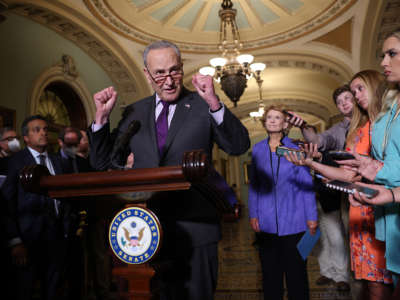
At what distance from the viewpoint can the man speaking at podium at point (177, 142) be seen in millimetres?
992

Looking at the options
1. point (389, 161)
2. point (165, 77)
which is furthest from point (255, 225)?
point (165, 77)

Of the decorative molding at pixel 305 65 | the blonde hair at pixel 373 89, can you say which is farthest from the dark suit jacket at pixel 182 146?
the decorative molding at pixel 305 65

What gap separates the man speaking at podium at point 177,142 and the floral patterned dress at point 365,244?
104 centimetres

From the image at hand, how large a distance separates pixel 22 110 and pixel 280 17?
16.9 ft

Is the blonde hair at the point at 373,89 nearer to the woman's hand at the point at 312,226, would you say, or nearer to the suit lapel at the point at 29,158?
the woman's hand at the point at 312,226

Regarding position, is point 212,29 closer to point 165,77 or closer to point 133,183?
point 165,77

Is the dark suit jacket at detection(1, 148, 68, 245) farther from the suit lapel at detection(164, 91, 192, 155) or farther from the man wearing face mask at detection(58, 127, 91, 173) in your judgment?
the suit lapel at detection(164, 91, 192, 155)

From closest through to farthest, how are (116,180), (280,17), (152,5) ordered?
(116,180) < (152,5) < (280,17)

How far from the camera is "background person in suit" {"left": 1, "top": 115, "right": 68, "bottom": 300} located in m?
2.17

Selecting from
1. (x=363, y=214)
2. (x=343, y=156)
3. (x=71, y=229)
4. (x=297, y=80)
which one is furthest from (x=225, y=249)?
(x=297, y=80)

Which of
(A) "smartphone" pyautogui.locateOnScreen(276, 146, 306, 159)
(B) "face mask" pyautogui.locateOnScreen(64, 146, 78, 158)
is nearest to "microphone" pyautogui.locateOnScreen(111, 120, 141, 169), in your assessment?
(A) "smartphone" pyautogui.locateOnScreen(276, 146, 306, 159)

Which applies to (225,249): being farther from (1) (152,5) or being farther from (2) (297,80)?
(2) (297,80)

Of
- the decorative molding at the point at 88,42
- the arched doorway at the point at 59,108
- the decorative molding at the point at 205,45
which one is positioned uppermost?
the decorative molding at the point at 205,45

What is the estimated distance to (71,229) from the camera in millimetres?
2402
